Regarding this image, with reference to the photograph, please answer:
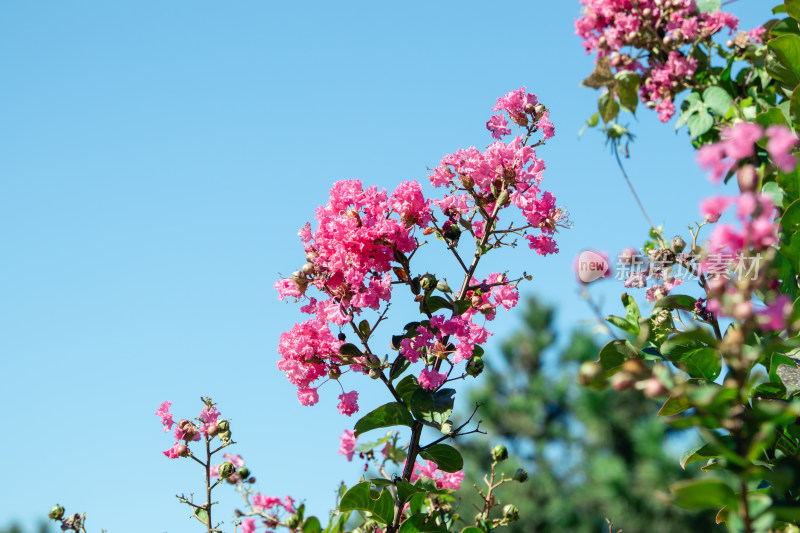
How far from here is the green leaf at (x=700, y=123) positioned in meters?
2.68

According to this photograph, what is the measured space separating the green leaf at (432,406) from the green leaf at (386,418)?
1.2 inches

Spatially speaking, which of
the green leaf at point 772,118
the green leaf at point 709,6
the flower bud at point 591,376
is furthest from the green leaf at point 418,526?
the green leaf at point 709,6

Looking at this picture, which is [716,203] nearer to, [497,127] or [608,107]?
[497,127]

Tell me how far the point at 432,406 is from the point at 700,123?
6.01 feet

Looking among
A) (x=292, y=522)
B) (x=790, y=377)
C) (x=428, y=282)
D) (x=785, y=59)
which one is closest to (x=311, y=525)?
(x=292, y=522)

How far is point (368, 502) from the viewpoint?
4.94 ft

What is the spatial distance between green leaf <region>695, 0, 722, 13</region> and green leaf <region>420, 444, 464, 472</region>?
7.63 ft

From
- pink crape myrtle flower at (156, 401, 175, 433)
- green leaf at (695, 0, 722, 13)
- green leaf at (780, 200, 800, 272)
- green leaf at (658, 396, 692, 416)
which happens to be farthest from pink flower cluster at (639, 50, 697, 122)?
pink crape myrtle flower at (156, 401, 175, 433)

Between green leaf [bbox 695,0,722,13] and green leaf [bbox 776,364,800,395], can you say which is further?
green leaf [bbox 695,0,722,13]

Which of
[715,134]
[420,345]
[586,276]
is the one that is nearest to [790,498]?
[586,276]

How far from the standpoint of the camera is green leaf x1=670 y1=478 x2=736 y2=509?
0.66 metres

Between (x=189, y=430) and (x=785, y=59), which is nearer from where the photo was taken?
(x=189, y=430)

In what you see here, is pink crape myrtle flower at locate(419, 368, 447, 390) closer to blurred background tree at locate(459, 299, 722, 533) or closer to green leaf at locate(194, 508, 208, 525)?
green leaf at locate(194, 508, 208, 525)

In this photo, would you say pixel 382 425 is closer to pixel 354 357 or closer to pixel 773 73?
Answer: pixel 354 357
